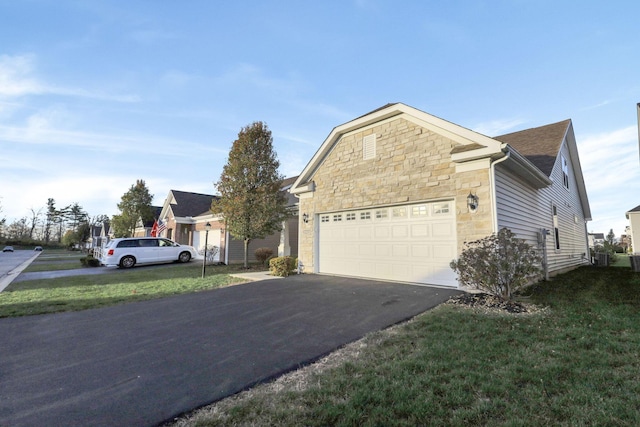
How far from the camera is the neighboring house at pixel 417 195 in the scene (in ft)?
23.4

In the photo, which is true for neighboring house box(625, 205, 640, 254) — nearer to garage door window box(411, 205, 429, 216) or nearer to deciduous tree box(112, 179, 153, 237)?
garage door window box(411, 205, 429, 216)

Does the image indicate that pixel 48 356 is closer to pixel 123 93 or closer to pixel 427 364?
pixel 427 364

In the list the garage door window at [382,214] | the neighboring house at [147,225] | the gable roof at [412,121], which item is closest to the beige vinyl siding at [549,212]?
the gable roof at [412,121]

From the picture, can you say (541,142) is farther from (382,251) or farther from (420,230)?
(382,251)

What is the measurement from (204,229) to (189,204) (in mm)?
4049

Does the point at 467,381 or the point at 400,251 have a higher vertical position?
the point at 400,251

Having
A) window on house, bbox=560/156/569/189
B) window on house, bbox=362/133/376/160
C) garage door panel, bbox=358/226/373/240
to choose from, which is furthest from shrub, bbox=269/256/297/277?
window on house, bbox=560/156/569/189

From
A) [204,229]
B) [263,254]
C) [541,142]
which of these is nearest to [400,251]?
[541,142]

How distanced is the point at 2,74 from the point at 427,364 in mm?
13324

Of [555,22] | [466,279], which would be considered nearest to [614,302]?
[466,279]

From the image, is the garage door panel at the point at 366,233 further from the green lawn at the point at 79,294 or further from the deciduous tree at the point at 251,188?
the deciduous tree at the point at 251,188

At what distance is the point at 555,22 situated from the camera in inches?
336

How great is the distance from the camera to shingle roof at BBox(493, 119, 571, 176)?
10266 millimetres

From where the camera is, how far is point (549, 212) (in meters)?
11.2
